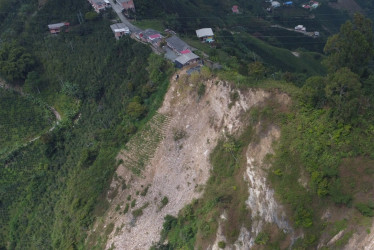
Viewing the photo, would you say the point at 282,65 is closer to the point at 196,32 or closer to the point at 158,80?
the point at 196,32

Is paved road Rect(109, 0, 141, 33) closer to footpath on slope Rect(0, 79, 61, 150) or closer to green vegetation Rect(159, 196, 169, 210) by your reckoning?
footpath on slope Rect(0, 79, 61, 150)

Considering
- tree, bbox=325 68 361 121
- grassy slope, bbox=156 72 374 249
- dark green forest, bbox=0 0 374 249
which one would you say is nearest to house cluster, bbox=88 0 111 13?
dark green forest, bbox=0 0 374 249

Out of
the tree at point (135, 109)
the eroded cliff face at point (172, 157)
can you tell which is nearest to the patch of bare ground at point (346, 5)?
the eroded cliff face at point (172, 157)

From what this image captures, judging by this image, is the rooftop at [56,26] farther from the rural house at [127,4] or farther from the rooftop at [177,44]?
the rooftop at [177,44]

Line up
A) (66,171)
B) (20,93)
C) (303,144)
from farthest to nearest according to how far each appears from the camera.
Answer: (20,93)
(66,171)
(303,144)

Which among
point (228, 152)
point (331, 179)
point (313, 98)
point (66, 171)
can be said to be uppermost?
point (313, 98)

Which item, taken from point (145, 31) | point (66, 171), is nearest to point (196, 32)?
point (145, 31)

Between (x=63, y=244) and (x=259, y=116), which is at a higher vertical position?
(x=259, y=116)
